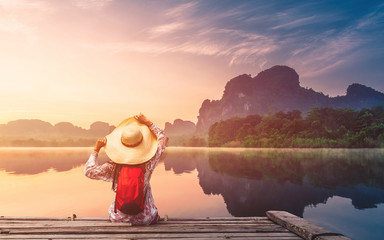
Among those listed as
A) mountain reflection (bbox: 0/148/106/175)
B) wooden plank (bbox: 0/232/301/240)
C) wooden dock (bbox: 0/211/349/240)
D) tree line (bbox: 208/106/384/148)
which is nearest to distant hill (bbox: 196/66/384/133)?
tree line (bbox: 208/106/384/148)

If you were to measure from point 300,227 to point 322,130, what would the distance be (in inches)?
2162

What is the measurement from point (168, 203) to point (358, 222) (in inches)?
276

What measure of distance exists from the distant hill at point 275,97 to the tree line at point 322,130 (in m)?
97.8

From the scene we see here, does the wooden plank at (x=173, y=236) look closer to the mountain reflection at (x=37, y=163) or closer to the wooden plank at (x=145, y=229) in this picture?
the wooden plank at (x=145, y=229)

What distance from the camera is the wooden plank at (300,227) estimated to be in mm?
2924

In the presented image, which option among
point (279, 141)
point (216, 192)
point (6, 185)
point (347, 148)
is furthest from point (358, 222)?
point (279, 141)

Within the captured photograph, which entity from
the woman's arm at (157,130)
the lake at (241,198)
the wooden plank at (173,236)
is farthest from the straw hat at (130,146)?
the lake at (241,198)

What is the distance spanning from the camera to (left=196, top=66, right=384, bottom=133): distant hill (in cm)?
16400

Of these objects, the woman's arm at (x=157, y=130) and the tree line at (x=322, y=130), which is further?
the tree line at (x=322, y=130)

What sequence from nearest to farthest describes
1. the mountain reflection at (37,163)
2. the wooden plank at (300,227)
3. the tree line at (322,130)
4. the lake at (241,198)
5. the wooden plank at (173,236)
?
the wooden plank at (300,227), the wooden plank at (173,236), the lake at (241,198), the mountain reflection at (37,163), the tree line at (322,130)

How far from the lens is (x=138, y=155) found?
130 inches

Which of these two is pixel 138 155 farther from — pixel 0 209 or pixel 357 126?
pixel 357 126

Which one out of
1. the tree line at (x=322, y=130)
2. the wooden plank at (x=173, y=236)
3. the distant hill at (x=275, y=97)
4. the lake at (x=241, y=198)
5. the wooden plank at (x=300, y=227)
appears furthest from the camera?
the distant hill at (x=275, y=97)

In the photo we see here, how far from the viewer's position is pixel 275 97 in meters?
171
